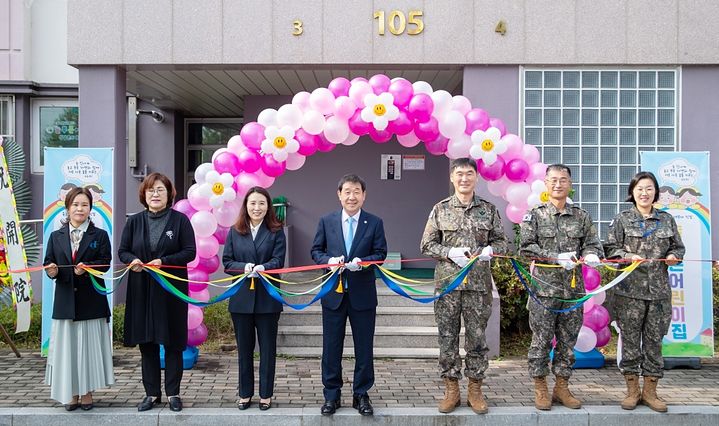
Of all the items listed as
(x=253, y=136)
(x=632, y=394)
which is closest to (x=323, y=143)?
(x=253, y=136)

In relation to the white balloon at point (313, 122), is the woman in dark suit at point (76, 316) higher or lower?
lower

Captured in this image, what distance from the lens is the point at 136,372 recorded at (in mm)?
5867

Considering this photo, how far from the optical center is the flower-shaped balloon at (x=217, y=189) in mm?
5992

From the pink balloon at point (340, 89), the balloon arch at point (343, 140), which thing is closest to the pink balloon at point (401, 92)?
the balloon arch at point (343, 140)

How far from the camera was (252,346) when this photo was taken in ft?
15.3

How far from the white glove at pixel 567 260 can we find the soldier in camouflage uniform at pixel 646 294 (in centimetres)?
60

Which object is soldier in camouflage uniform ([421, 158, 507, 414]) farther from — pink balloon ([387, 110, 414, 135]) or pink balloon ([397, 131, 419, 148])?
pink balloon ([397, 131, 419, 148])

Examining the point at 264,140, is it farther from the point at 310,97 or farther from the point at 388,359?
the point at 388,359

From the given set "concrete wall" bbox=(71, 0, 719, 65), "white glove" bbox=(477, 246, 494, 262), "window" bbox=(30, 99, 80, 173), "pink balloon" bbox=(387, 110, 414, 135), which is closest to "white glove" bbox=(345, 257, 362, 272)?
"white glove" bbox=(477, 246, 494, 262)

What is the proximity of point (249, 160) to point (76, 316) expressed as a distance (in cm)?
225

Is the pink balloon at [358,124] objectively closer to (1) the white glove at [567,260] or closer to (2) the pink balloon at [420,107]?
(2) the pink balloon at [420,107]

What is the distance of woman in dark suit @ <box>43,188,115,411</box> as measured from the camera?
4574 mm

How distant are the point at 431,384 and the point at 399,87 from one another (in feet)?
9.29

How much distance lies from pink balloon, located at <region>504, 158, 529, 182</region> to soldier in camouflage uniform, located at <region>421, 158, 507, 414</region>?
5.13ft
